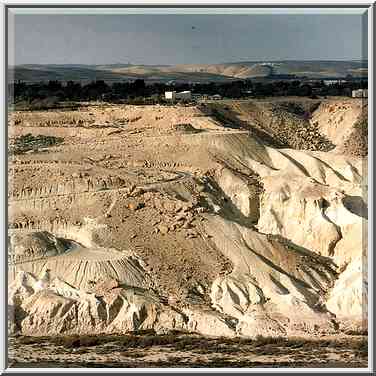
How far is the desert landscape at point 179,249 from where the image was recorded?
25.7m

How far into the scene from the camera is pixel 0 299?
67.7 feet

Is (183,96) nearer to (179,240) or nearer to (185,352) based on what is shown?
(179,240)

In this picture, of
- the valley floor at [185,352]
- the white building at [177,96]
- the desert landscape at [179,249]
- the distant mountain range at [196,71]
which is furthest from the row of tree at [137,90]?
the valley floor at [185,352]

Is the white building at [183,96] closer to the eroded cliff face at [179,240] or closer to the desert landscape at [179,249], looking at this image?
the desert landscape at [179,249]

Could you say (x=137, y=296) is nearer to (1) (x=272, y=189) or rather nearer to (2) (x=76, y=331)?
(2) (x=76, y=331)

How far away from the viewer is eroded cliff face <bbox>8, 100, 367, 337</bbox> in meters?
26.9

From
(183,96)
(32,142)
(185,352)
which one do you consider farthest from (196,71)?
(185,352)

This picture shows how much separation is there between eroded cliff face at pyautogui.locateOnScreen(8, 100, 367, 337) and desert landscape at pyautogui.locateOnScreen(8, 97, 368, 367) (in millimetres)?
52

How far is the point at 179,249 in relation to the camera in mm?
29891

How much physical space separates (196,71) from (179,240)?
197ft

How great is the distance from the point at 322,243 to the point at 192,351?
986 cm

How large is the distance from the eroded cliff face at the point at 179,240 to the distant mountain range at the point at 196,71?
73.7ft

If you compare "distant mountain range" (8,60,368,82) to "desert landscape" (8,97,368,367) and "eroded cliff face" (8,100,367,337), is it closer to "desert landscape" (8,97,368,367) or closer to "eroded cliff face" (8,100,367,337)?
"desert landscape" (8,97,368,367)

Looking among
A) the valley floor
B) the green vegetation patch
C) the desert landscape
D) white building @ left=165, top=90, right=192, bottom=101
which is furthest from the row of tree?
the valley floor
